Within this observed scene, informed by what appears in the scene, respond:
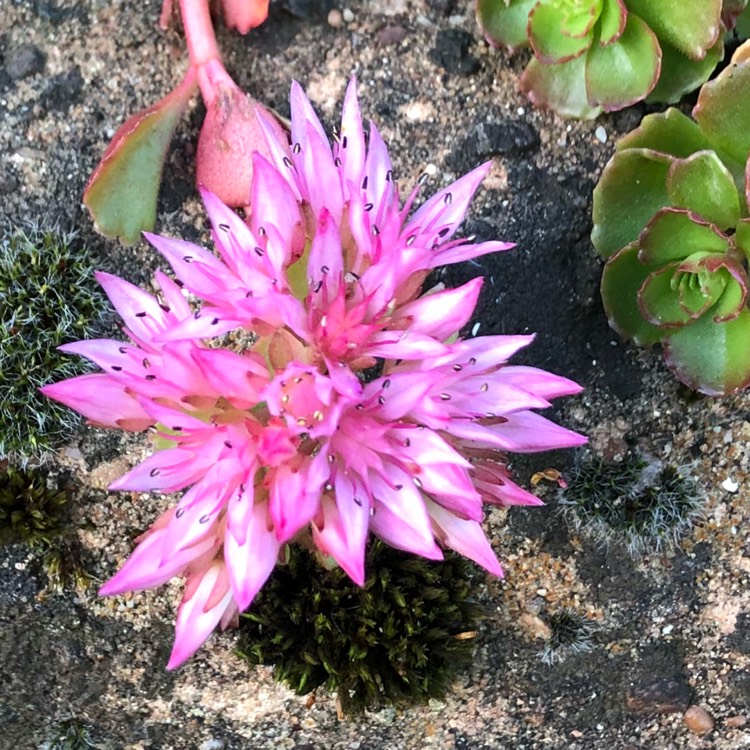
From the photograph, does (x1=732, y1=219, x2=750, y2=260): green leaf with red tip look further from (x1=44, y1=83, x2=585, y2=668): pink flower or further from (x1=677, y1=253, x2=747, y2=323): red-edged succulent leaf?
(x1=44, y1=83, x2=585, y2=668): pink flower

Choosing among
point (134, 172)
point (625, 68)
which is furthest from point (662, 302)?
point (134, 172)

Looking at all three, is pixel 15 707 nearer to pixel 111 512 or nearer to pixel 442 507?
pixel 111 512

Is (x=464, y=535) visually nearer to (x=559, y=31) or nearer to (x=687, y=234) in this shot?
(x=687, y=234)

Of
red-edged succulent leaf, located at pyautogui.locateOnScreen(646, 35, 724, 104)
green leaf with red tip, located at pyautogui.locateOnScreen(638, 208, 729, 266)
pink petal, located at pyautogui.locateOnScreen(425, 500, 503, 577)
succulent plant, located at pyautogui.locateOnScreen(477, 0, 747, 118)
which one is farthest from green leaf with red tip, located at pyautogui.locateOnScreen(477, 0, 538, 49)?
pink petal, located at pyautogui.locateOnScreen(425, 500, 503, 577)

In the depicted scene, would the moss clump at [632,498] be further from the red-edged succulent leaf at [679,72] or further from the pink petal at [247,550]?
the pink petal at [247,550]

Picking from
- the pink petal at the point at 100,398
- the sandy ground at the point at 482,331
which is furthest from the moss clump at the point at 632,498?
the pink petal at the point at 100,398

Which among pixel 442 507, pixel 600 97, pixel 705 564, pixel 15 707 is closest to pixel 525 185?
pixel 600 97
